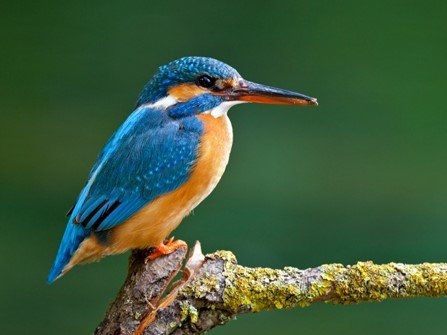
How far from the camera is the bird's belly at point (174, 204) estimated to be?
190 centimetres

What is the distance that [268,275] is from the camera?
5.73ft

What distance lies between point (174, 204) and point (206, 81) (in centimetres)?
31

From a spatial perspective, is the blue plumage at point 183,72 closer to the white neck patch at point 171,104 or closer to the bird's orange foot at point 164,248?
the white neck patch at point 171,104

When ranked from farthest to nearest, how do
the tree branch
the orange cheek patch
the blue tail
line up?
the orange cheek patch < the blue tail < the tree branch

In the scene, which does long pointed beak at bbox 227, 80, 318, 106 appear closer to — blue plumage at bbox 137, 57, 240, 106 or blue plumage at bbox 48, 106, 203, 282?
blue plumage at bbox 137, 57, 240, 106

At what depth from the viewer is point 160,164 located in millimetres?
1885

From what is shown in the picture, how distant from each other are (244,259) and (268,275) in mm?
1516

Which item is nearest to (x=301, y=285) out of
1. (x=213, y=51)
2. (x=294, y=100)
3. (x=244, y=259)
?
(x=294, y=100)

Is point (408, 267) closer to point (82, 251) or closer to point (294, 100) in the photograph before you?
point (294, 100)

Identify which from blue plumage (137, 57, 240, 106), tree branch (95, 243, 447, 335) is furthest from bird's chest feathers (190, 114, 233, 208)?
tree branch (95, 243, 447, 335)

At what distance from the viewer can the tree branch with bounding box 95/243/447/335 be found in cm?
170

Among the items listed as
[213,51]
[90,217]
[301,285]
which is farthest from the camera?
[213,51]

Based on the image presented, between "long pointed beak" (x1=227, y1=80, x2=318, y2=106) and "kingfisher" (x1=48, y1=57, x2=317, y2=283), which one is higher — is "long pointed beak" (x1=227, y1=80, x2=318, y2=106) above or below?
above

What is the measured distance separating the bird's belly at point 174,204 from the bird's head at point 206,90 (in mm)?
45
